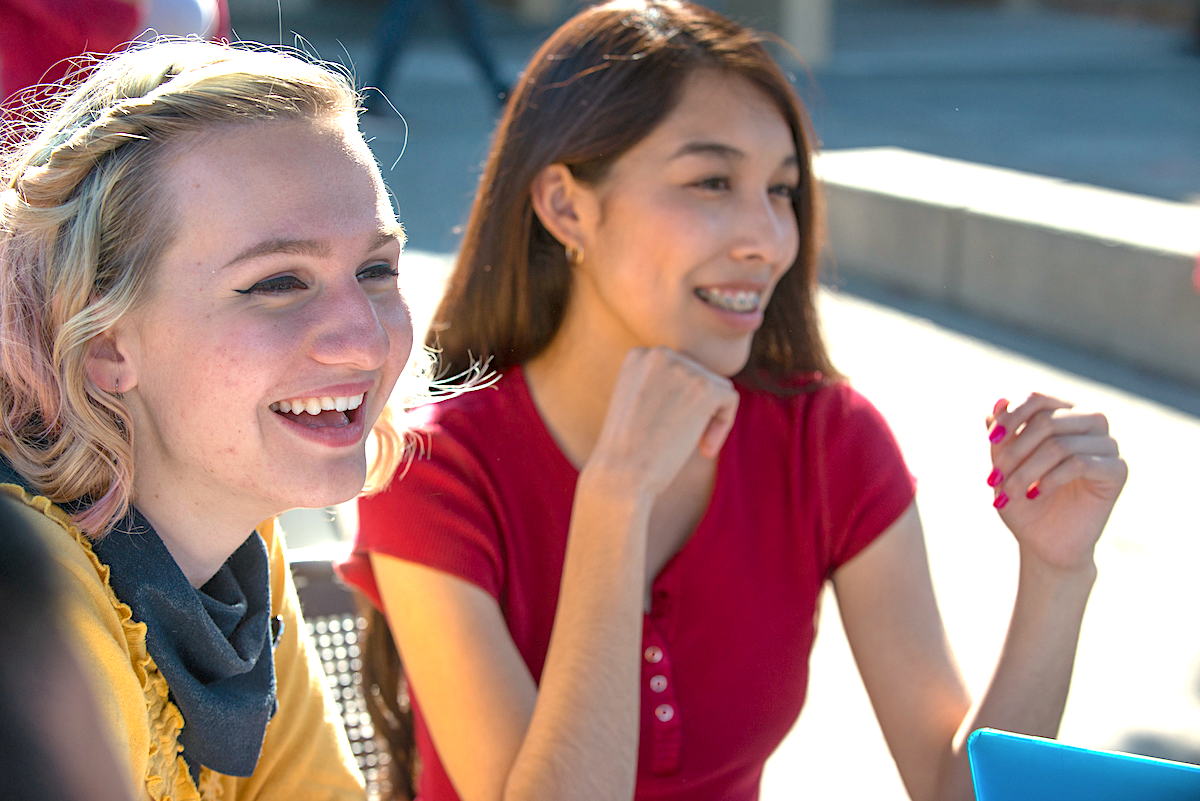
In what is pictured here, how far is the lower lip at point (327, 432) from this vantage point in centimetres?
114

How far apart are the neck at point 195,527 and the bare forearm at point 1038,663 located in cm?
92

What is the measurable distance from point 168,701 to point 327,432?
30 cm

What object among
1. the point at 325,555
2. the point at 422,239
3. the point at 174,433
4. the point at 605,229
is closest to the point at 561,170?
the point at 605,229

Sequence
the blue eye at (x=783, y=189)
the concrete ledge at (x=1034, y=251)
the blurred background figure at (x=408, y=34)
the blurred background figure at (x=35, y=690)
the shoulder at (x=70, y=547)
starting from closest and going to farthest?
the blurred background figure at (x=35, y=690), the shoulder at (x=70, y=547), the blue eye at (x=783, y=189), the concrete ledge at (x=1034, y=251), the blurred background figure at (x=408, y=34)

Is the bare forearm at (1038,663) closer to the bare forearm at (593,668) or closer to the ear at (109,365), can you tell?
the bare forearm at (593,668)

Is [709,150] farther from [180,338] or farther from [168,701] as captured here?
[168,701]

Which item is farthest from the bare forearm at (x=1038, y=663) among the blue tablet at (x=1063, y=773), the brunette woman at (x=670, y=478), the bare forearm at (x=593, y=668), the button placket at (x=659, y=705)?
the blue tablet at (x=1063, y=773)

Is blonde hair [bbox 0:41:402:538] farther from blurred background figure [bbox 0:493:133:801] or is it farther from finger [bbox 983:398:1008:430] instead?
finger [bbox 983:398:1008:430]

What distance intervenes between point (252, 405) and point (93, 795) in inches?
26.9

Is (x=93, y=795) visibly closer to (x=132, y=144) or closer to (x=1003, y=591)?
(x=132, y=144)

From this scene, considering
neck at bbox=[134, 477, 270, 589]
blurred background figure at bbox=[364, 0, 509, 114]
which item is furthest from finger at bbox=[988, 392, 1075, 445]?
blurred background figure at bbox=[364, 0, 509, 114]

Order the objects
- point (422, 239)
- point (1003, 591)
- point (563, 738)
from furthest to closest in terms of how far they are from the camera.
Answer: point (422, 239) < point (1003, 591) < point (563, 738)

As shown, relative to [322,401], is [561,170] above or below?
above

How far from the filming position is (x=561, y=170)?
1741 millimetres
